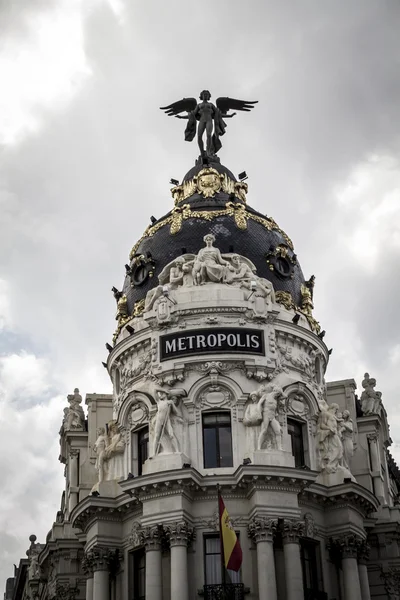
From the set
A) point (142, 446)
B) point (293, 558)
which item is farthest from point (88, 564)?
point (293, 558)

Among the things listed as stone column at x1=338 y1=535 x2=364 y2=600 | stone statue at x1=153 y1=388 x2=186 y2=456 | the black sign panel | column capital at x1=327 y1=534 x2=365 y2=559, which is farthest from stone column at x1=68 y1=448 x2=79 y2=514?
stone column at x1=338 y1=535 x2=364 y2=600

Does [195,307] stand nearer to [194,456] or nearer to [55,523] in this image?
[194,456]

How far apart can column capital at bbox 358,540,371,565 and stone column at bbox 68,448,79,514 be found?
42.9 ft

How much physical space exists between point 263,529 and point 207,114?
77.8 feet

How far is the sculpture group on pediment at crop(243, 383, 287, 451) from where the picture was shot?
1571 inches

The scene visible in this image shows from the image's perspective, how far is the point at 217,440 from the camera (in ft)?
134

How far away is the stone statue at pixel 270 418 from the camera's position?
1569 inches

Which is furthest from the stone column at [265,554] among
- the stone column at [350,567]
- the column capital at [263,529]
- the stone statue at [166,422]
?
the stone statue at [166,422]

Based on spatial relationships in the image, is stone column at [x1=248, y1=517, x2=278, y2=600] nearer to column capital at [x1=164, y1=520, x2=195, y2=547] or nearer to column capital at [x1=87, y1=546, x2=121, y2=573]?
column capital at [x1=164, y1=520, x2=195, y2=547]

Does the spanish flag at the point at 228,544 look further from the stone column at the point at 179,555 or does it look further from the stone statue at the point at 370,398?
the stone statue at the point at 370,398

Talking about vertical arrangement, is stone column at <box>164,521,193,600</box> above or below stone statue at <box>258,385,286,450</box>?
below

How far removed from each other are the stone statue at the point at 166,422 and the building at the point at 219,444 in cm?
6

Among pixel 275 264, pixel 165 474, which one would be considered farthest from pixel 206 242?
pixel 165 474

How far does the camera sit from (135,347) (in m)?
43.7
